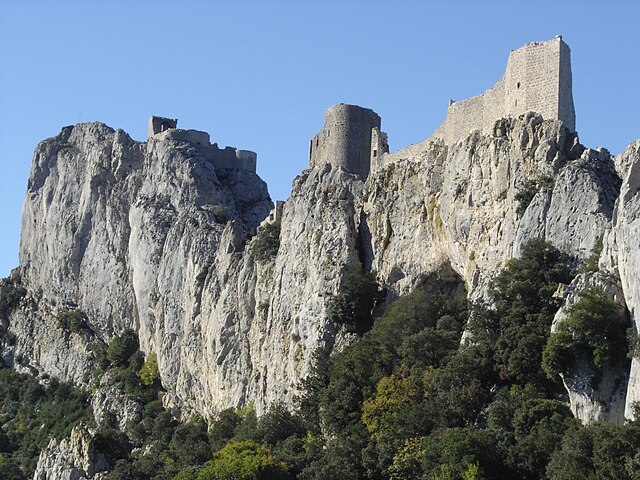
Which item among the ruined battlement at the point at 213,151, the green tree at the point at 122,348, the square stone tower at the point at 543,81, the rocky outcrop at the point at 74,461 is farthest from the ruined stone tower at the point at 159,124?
the square stone tower at the point at 543,81

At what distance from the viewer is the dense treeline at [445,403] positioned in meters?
46.9

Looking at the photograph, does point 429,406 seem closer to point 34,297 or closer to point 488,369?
point 488,369

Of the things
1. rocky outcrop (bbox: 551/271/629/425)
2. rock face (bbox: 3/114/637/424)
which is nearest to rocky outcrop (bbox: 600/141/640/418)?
rock face (bbox: 3/114/637/424)

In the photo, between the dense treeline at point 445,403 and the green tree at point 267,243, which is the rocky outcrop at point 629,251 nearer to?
the dense treeline at point 445,403

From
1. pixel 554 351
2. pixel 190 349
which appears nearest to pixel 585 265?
pixel 554 351

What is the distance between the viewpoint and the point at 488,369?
171 feet

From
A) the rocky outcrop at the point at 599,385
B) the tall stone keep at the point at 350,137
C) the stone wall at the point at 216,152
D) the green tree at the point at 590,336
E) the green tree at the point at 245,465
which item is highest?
the stone wall at the point at 216,152

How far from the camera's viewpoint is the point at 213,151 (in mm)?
92312

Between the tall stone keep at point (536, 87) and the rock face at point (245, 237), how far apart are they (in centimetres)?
88

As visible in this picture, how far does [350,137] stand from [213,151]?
22853 millimetres

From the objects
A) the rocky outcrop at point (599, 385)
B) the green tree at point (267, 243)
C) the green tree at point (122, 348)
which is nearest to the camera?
the rocky outcrop at point (599, 385)

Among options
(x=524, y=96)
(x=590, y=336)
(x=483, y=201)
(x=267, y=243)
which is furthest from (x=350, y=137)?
(x=590, y=336)

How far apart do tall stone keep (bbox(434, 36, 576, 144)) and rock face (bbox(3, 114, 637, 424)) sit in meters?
0.88

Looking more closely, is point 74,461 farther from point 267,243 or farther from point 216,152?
point 216,152
